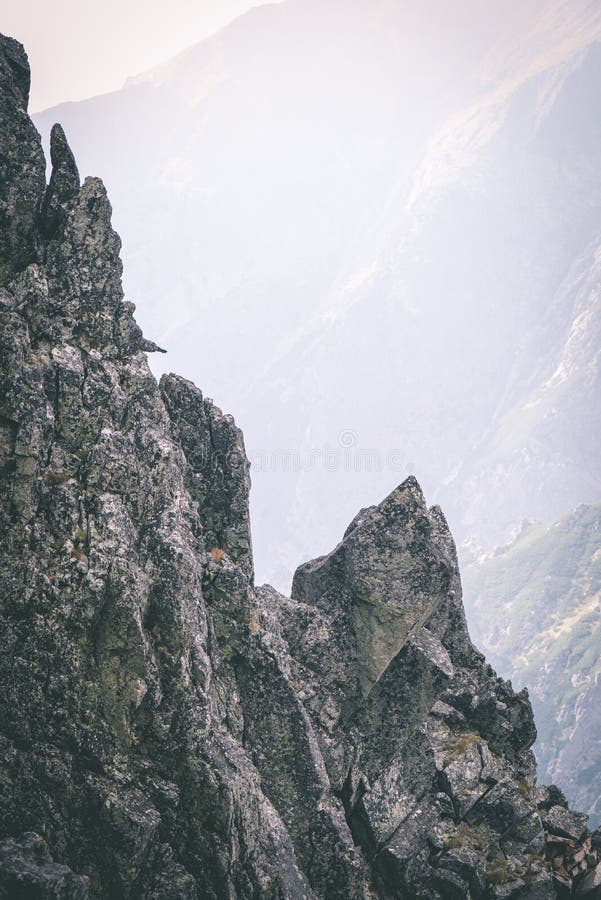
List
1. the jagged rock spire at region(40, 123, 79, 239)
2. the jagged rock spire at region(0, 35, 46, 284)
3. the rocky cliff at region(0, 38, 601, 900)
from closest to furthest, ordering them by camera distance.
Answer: the rocky cliff at region(0, 38, 601, 900), the jagged rock spire at region(0, 35, 46, 284), the jagged rock spire at region(40, 123, 79, 239)

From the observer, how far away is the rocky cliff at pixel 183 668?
25.0 meters

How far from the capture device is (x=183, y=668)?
27641mm

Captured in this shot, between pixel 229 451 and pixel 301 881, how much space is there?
58.9ft

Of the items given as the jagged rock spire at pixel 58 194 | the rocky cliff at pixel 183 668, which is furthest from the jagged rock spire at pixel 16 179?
the jagged rock spire at pixel 58 194

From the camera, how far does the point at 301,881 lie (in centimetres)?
2986

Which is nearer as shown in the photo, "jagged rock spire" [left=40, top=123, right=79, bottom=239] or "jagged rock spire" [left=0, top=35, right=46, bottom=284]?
"jagged rock spire" [left=0, top=35, right=46, bottom=284]

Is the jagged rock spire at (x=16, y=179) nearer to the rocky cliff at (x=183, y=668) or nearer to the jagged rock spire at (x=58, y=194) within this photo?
the rocky cliff at (x=183, y=668)

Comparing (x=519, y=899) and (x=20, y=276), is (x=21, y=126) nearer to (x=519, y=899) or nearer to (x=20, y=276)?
(x=20, y=276)

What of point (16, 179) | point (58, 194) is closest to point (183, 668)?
point (58, 194)

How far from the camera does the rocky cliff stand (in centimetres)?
2498

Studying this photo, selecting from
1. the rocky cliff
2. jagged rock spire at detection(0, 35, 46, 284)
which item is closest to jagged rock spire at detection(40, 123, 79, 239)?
the rocky cliff

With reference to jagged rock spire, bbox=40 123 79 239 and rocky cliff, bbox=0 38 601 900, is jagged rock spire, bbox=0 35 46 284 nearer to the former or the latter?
rocky cliff, bbox=0 38 601 900

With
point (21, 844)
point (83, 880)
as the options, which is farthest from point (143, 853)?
point (21, 844)

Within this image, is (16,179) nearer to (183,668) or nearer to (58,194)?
(58,194)
